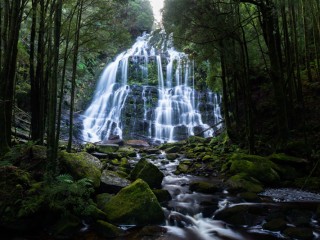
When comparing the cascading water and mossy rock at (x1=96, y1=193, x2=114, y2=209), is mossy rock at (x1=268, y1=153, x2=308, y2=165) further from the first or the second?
the cascading water

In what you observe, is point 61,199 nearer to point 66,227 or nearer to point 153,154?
point 66,227

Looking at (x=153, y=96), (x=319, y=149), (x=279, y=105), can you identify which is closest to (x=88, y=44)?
(x=279, y=105)

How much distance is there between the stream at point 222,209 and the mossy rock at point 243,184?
0.24 metres

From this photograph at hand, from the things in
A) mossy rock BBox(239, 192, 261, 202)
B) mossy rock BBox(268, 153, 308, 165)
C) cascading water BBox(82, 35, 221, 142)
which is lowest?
mossy rock BBox(239, 192, 261, 202)

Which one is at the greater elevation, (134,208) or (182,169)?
(134,208)

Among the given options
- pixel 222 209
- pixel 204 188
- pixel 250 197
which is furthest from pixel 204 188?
pixel 222 209

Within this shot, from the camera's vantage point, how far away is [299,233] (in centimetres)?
476

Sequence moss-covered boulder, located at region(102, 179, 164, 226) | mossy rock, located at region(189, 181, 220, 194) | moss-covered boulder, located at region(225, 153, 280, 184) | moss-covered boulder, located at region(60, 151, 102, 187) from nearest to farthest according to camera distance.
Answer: moss-covered boulder, located at region(102, 179, 164, 226) → moss-covered boulder, located at region(60, 151, 102, 187) → mossy rock, located at region(189, 181, 220, 194) → moss-covered boulder, located at region(225, 153, 280, 184)

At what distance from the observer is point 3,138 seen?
21.7 feet

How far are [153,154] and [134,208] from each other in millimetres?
9115

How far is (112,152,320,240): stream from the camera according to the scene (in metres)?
5.05

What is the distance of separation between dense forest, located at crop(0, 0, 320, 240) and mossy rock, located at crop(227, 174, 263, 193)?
0.03 m

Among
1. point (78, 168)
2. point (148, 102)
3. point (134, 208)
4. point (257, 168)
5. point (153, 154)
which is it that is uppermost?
point (148, 102)

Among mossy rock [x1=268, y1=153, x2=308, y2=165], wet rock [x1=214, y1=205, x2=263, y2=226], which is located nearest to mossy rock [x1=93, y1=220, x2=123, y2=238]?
wet rock [x1=214, y1=205, x2=263, y2=226]
